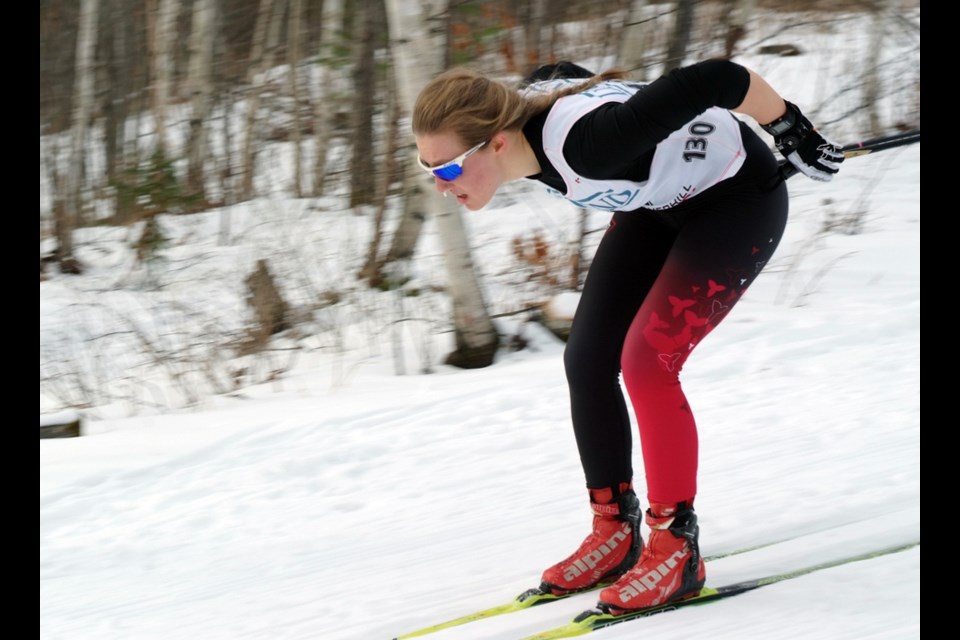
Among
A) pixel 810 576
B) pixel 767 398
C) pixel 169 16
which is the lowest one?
pixel 767 398

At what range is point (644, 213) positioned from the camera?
101 inches

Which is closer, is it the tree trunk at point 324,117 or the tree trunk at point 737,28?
the tree trunk at point 737,28

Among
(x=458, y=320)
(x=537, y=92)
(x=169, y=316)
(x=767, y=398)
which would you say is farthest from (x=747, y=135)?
(x=169, y=316)

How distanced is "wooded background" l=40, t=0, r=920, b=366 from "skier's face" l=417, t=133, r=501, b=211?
273cm

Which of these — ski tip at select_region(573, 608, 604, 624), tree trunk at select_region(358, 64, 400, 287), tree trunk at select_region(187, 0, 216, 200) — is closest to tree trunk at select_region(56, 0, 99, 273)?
tree trunk at select_region(187, 0, 216, 200)

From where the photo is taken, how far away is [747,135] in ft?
8.13

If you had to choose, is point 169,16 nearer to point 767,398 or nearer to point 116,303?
point 116,303

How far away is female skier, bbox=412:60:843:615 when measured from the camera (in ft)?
7.38

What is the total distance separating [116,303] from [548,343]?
3.33 metres

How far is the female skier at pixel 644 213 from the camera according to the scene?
7.38ft

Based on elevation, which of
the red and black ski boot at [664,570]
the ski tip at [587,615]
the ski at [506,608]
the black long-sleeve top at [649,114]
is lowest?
the ski at [506,608]

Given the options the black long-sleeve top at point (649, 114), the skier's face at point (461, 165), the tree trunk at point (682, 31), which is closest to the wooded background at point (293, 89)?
the tree trunk at point (682, 31)

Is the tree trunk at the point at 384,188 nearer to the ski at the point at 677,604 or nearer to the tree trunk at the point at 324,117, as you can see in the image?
the tree trunk at the point at 324,117
